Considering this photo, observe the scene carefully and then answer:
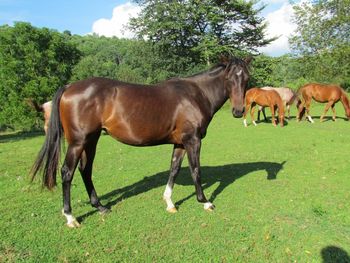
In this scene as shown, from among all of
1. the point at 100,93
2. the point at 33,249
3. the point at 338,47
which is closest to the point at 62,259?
the point at 33,249

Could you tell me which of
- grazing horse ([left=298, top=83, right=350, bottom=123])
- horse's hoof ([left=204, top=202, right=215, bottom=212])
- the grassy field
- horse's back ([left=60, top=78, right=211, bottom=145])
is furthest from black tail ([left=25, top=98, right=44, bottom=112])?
grazing horse ([left=298, top=83, right=350, bottom=123])

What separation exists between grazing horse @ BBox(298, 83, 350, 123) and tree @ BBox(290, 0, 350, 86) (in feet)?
54.4

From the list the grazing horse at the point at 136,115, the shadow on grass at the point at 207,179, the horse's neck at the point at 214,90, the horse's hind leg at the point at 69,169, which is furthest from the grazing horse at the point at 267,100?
the horse's hind leg at the point at 69,169

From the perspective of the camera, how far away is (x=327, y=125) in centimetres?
1695

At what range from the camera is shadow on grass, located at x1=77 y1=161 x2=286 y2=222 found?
→ 6648 millimetres

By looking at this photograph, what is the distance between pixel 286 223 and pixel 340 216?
1019 millimetres

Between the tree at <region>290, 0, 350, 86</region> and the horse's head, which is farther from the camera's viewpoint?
the tree at <region>290, 0, 350, 86</region>

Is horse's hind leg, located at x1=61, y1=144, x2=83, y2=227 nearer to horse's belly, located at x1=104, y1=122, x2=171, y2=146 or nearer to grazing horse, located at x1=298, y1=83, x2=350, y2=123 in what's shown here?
horse's belly, located at x1=104, y1=122, x2=171, y2=146

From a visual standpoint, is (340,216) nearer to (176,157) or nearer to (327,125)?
(176,157)

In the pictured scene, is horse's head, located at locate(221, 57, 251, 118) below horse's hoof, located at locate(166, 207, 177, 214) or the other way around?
the other way around

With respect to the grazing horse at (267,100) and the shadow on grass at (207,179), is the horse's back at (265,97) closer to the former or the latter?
the grazing horse at (267,100)

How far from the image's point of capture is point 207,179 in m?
7.95

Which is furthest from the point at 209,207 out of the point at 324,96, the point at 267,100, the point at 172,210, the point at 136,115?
the point at 324,96

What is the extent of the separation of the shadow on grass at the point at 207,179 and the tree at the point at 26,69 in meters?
17.2
